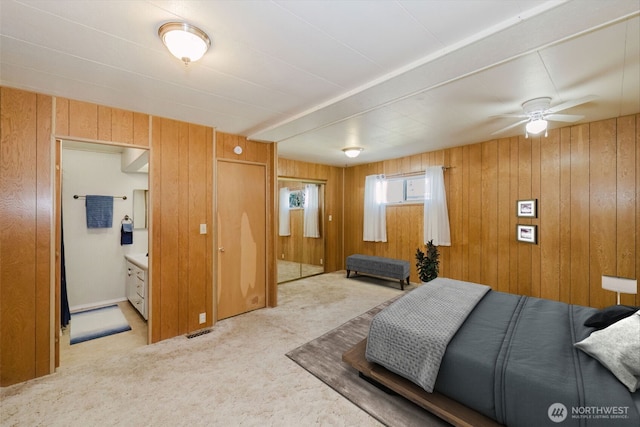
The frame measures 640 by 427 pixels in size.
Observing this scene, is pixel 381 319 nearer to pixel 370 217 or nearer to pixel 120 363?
pixel 120 363

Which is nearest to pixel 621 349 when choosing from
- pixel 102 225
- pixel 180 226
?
pixel 180 226

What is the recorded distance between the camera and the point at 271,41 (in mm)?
1674

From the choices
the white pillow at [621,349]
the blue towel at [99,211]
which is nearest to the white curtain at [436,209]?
the white pillow at [621,349]

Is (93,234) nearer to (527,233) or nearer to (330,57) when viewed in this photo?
(330,57)

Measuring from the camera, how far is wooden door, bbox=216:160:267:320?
3.59 meters

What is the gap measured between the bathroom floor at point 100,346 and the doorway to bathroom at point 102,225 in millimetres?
423

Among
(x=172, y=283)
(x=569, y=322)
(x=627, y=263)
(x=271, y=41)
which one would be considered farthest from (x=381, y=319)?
(x=627, y=263)

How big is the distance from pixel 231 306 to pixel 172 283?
92cm

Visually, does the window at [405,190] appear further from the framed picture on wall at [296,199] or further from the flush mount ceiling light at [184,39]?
the flush mount ceiling light at [184,39]

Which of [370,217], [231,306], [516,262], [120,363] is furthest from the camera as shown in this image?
[370,217]

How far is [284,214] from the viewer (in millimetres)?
6129

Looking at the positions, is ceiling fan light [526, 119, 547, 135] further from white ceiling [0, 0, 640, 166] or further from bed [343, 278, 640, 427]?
bed [343, 278, 640, 427]

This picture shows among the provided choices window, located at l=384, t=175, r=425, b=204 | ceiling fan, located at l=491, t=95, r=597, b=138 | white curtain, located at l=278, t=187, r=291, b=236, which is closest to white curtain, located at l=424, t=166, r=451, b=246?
window, located at l=384, t=175, r=425, b=204

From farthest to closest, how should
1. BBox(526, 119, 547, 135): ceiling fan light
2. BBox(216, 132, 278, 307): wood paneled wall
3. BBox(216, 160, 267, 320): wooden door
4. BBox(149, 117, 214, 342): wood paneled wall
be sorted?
BBox(216, 132, 278, 307): wood paneled wall
BBox(216, 160, 267, 320): wooden door
BBox(149, 117, 214, 342): wood paneled wall
BBox(526, 119, 547, 135): ceiling fan light
